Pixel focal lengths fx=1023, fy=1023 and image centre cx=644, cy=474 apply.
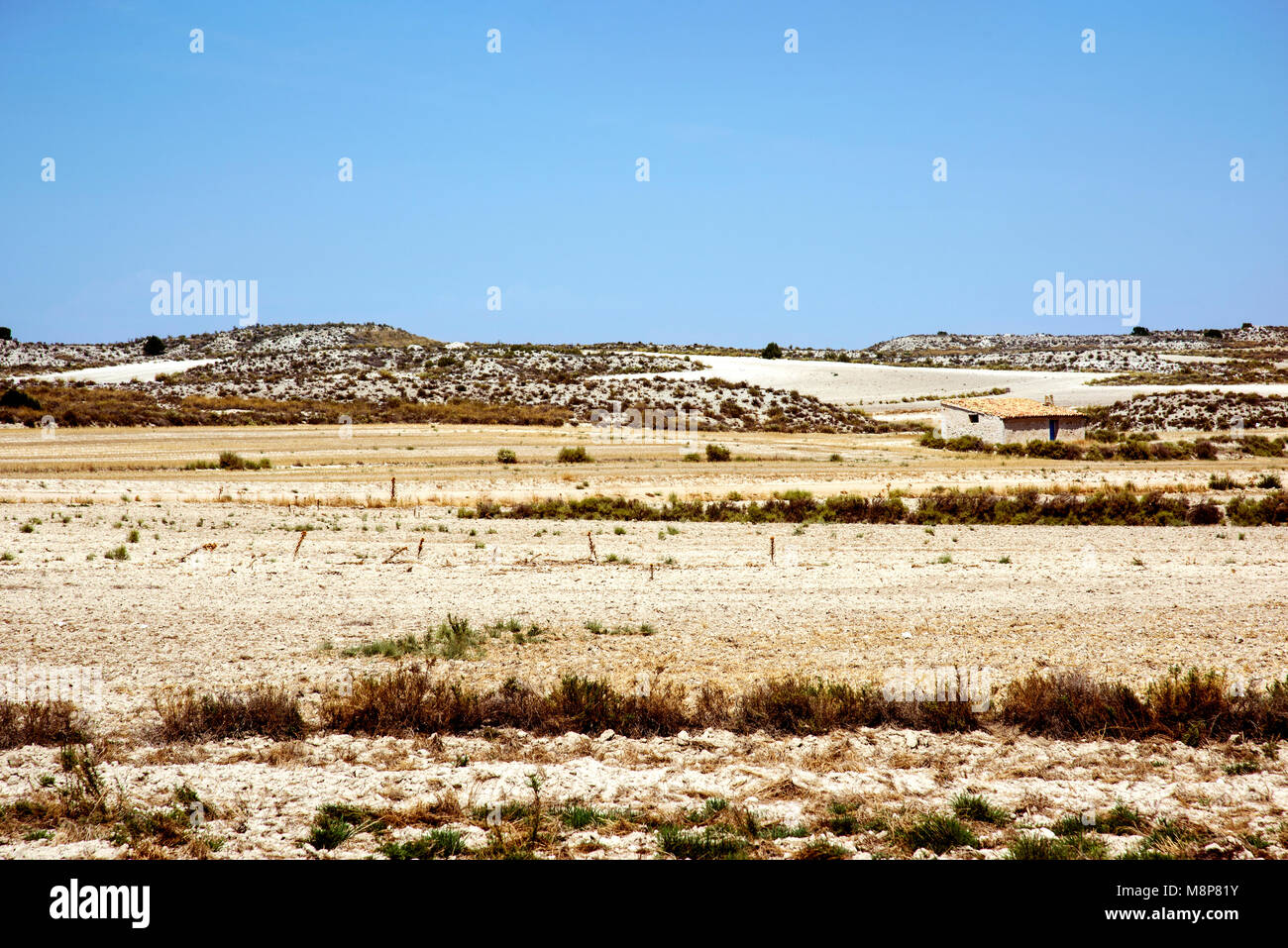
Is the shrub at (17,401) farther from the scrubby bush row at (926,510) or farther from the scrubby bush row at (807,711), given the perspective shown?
the scrubby bush row at (807,711)

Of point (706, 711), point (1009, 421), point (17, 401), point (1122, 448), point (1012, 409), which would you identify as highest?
point (17, 401)

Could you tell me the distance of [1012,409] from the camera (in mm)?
54938

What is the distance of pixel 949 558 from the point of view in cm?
1875

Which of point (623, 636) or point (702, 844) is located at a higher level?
point (623, 636)

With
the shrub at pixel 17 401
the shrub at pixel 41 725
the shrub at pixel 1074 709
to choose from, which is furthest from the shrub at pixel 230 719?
the shrub at pixel 17 401

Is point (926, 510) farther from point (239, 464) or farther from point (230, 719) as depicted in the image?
point (239, 464)

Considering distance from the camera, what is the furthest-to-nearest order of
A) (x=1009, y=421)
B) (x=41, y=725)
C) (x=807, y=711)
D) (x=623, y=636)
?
1. (x=1009, y=421)
2. (x=623, y=636)
3. (x=807, y=711)
4. (x=41, y=725)

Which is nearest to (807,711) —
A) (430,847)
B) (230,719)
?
(430,847)

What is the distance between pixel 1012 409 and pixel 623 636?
155 feet

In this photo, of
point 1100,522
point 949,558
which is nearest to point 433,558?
point 949,558

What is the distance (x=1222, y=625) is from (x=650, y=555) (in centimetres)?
949

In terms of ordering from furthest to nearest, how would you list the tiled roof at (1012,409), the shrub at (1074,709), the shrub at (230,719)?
1. the tiled roof at (1012,409)
2. the shrub at (1074,709)
3. the shrub at (230,719)

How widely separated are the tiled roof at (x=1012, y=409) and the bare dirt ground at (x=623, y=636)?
100 feet

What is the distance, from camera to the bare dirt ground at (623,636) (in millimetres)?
7398
